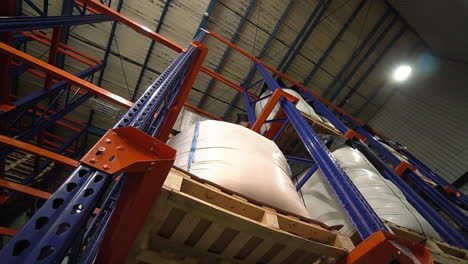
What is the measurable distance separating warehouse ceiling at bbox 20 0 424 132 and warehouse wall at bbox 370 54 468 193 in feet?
2.68

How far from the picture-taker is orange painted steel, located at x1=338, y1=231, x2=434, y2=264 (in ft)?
4.70

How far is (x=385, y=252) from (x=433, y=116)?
9206 millimetres

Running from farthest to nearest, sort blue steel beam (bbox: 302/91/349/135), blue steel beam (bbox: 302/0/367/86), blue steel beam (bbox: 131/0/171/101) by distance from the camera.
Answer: blue steel beam (bbox: 302/0/367/86), blue steel beam (bbox: 131/0/171/101), blue steel beam (bbox: 302/91/349/135)

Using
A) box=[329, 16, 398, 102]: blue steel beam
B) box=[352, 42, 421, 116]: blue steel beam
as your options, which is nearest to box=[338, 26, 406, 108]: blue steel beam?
box=[329, 16, 398, 102]: blue steel beam

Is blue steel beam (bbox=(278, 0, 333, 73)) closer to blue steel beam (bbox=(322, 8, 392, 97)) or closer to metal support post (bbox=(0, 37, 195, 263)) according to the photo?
blue steel beam (bbox=(322, 8, 392, 97))

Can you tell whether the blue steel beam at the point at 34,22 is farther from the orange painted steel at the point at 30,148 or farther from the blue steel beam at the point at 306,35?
the blue steel beam at the point at 306,35

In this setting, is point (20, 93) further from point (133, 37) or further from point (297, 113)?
point (297, 113)

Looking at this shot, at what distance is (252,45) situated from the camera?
750 cm

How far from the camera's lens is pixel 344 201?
2.13 meters

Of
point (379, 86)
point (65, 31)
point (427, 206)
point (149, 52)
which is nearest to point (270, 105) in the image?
point (427, 206)

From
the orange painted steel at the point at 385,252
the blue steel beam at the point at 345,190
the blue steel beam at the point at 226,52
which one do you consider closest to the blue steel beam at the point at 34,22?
the blue steel beam at the point at 345,190

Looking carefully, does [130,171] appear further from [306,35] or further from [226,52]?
[306,35]

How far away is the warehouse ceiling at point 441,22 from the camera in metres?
6.43

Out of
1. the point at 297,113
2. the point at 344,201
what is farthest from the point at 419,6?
Answer: the point at 344,201
